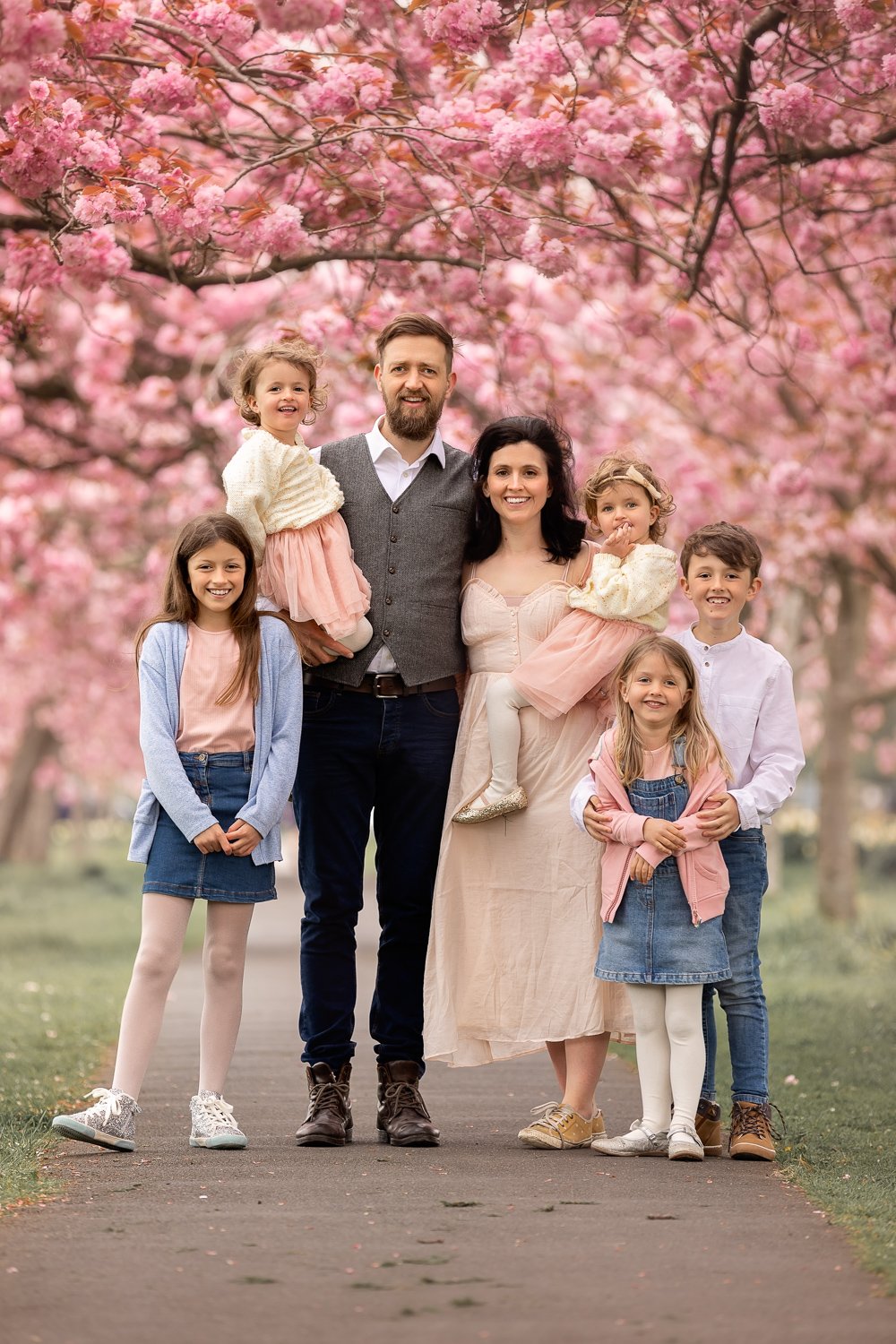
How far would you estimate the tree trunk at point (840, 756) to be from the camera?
1563cm

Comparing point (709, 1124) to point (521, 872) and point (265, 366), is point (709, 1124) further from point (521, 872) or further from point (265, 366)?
point (265, 366)

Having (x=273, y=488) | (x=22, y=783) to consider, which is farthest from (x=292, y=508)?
(x=22, y=783)

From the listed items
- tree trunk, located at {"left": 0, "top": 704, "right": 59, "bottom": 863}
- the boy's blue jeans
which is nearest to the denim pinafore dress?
the boy's blue jeans

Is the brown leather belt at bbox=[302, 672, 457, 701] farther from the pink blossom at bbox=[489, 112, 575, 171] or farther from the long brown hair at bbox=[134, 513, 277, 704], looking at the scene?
the pink blossom at bbox=[489, 112, 575, 171]

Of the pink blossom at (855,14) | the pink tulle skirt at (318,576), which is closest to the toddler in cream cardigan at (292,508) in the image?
the pink tulle skirt at (318,576)

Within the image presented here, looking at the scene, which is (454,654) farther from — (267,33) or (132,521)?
(132,521)

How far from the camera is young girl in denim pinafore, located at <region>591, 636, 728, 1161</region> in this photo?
5125 mm

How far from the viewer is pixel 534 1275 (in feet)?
11.8

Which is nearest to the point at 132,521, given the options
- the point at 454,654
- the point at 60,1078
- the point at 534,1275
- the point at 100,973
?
the point at 100,973

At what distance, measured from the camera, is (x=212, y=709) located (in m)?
5.27

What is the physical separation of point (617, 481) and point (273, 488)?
1.01m

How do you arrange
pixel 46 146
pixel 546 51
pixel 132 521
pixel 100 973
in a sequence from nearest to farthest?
pixel 46 146
pixel 546 51
pixel 100 973
pixel 132 521

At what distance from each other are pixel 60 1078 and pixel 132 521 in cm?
1024

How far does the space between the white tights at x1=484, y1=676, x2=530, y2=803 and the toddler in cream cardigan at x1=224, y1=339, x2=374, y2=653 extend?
42 centimetres
